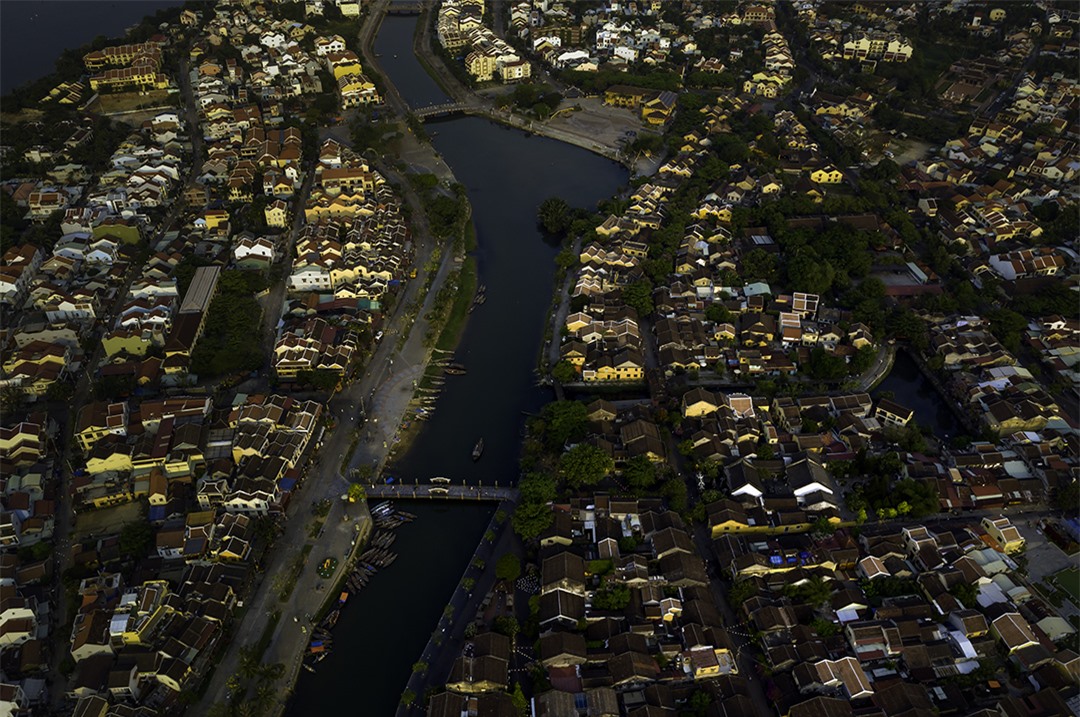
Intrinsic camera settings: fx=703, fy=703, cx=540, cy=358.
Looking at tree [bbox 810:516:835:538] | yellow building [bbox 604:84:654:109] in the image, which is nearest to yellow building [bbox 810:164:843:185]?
yellow building [bbox 604:84:654:109]

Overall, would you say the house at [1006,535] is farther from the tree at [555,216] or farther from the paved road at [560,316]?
the tree at [555,216]

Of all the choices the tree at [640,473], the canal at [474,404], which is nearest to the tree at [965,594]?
the tree at [640,473]

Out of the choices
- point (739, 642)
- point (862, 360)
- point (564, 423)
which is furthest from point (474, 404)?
point (862, 360)

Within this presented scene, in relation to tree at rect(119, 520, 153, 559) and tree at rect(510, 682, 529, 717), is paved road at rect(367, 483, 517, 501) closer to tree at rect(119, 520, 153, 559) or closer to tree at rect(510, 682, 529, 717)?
tree at rect(119, 520, 153, 559)

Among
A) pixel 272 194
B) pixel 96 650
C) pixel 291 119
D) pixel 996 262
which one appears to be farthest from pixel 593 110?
pixel 96 650

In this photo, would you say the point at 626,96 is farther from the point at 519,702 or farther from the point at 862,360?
the point at 519,702

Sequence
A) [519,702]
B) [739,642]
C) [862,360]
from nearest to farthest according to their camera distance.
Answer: [519,702] → [739,642] → [862,360]

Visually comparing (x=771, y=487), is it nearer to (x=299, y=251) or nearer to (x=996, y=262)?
(x=996, y=262)
